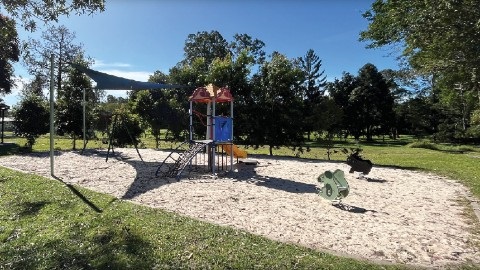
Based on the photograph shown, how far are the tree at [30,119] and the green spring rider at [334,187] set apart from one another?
16.2m

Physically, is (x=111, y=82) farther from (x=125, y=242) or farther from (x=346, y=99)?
(x=346, y=99)

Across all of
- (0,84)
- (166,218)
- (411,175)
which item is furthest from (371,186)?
(0,84)

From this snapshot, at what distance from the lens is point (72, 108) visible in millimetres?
19078

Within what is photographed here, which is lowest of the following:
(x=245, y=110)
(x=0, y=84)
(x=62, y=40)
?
(x=245, y=110)

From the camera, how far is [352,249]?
194 inches

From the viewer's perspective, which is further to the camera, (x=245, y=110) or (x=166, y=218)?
(x=245, y=110)

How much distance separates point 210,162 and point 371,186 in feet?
18.1

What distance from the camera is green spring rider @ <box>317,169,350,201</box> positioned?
7.58 metres

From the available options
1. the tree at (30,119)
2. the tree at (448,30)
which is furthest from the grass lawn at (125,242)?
the tree at (30,119)

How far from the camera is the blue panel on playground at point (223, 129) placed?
11.9m

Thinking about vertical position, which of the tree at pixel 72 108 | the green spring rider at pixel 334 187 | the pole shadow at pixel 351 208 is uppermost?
the tree at pixel 72 108

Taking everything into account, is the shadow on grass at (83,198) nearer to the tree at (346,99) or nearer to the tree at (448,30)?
the tree at (448,30)

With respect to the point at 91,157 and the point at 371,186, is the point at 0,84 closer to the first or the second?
the point at 91,157

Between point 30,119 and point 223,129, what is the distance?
11.9 m
